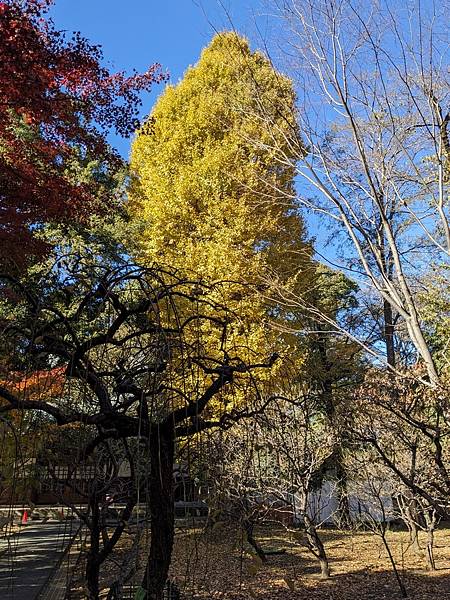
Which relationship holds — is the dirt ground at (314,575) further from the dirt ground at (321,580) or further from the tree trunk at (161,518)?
the tree trunk at (161,518)

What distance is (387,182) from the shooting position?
4117 millimetres

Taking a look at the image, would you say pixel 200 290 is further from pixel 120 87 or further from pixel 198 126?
pixel 198 126

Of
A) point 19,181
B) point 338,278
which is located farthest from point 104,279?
point 338,278

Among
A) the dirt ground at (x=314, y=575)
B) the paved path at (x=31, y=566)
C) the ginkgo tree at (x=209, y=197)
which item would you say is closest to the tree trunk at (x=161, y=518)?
the paved path at (x=31, y=566)

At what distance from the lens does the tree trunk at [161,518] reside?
5.55ft

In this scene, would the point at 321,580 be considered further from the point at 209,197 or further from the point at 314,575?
the point at 209,197

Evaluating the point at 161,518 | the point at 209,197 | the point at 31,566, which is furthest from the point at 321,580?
the point at 209,197

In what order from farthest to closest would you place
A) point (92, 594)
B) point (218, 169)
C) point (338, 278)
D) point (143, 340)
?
point (338, 278), point (218, 169), point (92, 594), point (143, 340)

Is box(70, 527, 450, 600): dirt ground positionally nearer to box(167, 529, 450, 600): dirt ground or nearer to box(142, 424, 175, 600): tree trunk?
box(167, 529, 450, 600): dirt ground

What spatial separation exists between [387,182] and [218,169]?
20.7 feet

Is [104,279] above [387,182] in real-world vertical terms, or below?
below

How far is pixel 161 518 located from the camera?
1.70 meters

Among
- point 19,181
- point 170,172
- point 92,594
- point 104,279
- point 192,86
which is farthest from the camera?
point 192,86

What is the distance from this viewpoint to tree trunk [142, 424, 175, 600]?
5.55 ft
